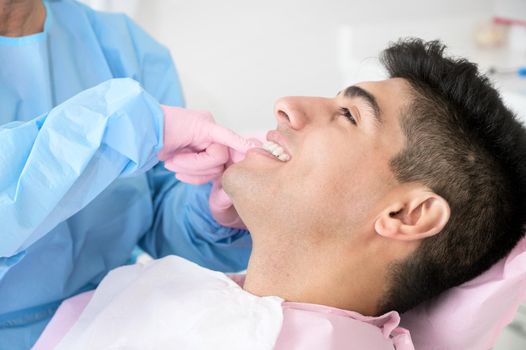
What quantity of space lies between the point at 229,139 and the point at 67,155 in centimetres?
32

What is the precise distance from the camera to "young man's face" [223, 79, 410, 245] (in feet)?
3.60

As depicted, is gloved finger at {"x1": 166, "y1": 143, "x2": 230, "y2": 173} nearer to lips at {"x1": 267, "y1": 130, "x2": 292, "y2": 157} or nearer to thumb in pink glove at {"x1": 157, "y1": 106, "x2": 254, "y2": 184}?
thumb in pink glove at {"x1": 157, "y1": 106, "x2": 254, "y2": 184}

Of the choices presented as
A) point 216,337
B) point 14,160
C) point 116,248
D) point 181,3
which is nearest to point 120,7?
point 181,3

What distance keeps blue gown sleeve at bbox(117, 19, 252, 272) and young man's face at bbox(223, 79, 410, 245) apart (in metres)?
0.30

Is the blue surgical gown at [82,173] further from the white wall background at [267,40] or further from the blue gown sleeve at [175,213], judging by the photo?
the white wall background at [267,40]

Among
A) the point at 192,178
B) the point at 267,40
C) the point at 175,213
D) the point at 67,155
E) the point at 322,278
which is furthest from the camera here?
the point at 267,40

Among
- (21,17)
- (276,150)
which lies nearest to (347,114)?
(276,150)

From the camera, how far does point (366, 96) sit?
1148 mm

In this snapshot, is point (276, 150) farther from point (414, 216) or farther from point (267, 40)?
point (267, 40)

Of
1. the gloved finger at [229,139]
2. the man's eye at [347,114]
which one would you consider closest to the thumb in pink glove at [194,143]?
the gloved finger at [229,139]

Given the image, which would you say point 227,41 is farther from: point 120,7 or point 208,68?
point 120,7

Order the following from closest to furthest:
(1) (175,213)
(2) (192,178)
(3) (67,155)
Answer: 1. (3) (67,155)
2. (2) (192,178)
3. (1) (175,213)

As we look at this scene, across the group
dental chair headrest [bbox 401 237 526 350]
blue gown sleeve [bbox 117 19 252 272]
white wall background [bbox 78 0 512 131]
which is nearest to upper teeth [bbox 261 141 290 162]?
blue gown sleeve [bbox 117 19 252 272]

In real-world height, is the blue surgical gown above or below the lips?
below
